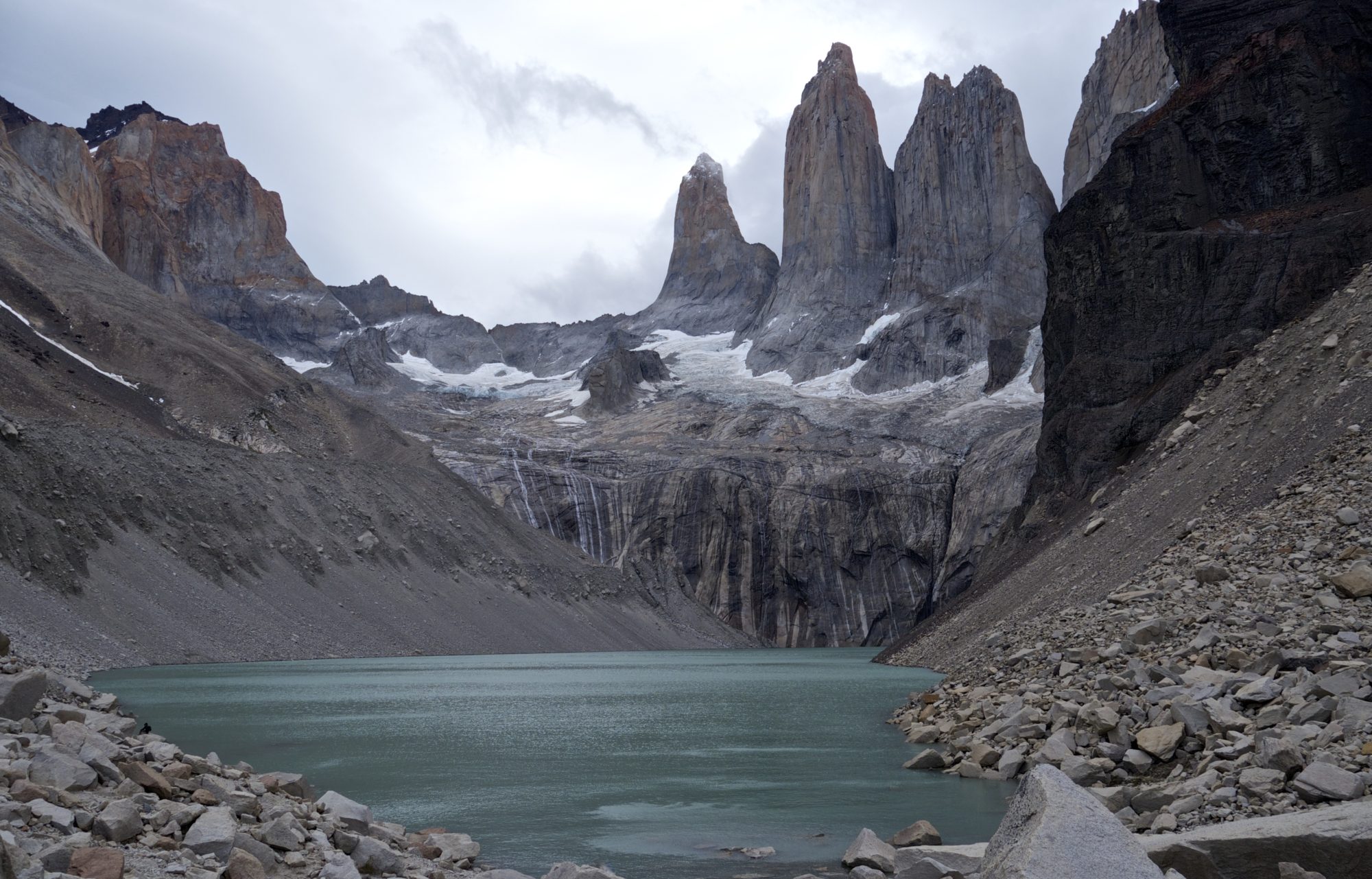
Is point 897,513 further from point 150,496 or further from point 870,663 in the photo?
point 150,496

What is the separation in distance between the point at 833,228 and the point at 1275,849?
166 m

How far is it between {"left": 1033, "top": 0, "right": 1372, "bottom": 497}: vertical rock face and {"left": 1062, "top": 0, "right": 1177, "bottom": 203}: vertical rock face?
6721 cm

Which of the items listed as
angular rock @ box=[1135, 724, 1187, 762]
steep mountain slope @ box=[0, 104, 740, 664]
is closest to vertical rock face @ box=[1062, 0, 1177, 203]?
steep mountain slope @ box=[0, 104, 740, 664]

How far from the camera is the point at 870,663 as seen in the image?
5766cm

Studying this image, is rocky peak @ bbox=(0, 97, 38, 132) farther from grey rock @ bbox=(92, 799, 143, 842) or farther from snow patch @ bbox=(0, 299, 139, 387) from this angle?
grey rock @ bbox=(92, 799, 143, 842)

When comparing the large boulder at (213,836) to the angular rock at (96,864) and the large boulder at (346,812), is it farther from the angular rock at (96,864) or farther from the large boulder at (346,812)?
the large boulder at (346,812)

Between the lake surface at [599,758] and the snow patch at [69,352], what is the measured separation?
41100 mm

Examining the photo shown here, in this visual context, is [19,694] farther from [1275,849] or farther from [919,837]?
[1275,849]

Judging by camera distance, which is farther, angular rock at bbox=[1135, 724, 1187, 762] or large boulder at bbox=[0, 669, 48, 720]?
angular rock at bbox=[1135, 724, 1187, 762]

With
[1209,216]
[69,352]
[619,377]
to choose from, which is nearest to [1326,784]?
[1209,216]

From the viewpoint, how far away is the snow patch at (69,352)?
75.2m

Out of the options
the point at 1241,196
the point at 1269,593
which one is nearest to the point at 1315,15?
the point at 1241,196

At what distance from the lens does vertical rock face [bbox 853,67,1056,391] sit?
478 feet

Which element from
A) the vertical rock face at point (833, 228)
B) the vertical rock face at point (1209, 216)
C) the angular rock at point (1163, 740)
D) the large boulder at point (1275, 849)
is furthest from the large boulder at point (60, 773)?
the vertical rock face at point (833, 228)
